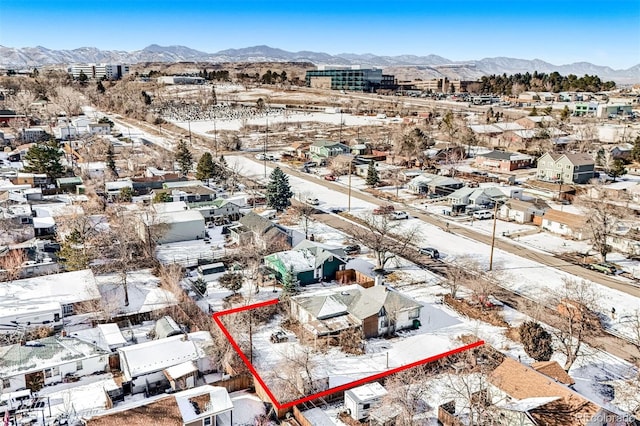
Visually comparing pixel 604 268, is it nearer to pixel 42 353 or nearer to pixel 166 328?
pixel 166 328

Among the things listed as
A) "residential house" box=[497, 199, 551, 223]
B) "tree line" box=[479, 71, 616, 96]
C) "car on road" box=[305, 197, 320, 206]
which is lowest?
"car on road" box=[305, 197, 320, 206]

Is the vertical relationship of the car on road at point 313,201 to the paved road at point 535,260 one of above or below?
above

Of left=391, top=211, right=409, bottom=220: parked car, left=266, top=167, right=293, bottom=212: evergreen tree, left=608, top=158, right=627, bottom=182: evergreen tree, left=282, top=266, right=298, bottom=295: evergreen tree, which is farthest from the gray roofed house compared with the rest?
left=608, top=158, right=627, bottom=182: evergreen tree

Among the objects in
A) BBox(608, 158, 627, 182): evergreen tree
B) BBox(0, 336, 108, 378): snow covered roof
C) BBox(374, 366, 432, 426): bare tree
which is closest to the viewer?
BBox(374, 366, 432, 426): bare tree

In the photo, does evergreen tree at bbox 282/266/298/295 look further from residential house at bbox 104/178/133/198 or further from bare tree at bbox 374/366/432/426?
residential house at bbox 104/178/133/198

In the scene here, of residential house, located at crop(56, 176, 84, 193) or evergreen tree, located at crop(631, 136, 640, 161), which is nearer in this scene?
residential house, located at crop(56, 176, 84, 193)

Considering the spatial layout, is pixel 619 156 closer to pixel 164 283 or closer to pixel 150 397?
pixel 164 283

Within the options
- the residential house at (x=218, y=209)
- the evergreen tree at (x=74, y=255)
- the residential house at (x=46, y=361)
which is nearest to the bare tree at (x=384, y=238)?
the residential house at (x=218, y=209)

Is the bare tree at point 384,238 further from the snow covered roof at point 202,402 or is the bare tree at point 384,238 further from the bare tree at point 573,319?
the snow covered roof at point 202,402

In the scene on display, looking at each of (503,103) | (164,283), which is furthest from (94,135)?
(503,103)
